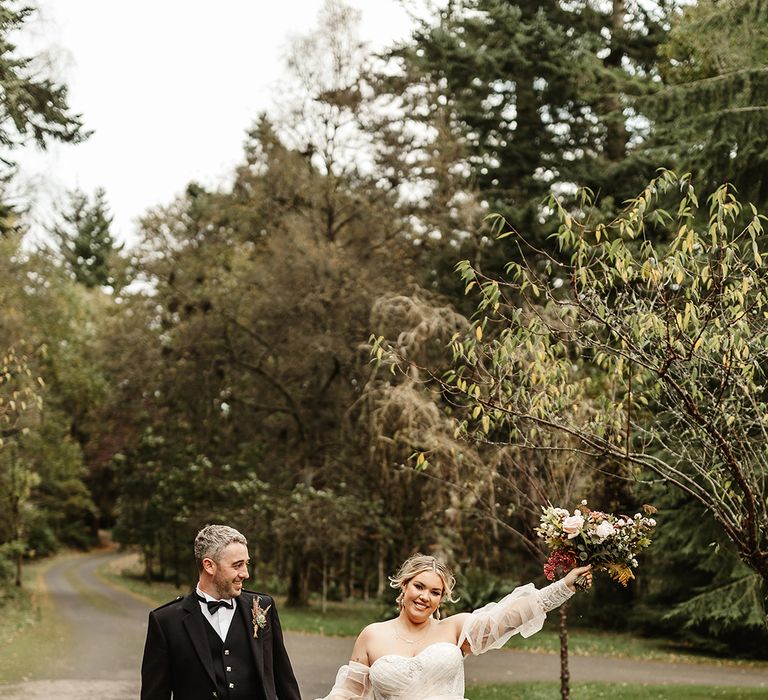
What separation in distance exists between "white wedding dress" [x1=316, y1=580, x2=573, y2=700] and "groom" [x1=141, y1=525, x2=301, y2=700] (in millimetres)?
737

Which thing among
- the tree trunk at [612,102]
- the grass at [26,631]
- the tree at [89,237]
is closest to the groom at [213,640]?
the grass at [26,631]

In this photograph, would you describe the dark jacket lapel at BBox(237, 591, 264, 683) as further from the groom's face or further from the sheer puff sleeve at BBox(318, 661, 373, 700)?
the sheer puff sleeve at BBox(318, 661, 373, 700)

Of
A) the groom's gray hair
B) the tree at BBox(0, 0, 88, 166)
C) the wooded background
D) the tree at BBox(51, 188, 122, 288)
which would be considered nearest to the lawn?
the wooded background

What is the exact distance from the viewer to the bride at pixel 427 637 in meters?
5.30

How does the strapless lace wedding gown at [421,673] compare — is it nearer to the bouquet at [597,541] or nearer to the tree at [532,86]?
the bouquet at [597,541]

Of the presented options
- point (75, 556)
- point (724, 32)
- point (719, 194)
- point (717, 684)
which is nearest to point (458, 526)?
point (717, 684)

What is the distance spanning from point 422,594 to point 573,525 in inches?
34.9

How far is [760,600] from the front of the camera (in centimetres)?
1809

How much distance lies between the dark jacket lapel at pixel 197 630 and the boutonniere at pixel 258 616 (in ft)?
0.76

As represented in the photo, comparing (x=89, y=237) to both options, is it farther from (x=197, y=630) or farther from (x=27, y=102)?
(x=197, y=630)

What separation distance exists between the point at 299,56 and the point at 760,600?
19.7m

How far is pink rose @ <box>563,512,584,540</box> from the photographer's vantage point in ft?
17.1

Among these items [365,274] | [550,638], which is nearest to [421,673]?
[550,638]

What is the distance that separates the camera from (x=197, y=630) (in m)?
4.70
